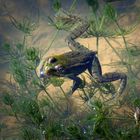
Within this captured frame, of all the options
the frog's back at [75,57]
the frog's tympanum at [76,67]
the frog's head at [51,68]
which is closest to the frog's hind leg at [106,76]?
the frog's tympanum at [76,67]

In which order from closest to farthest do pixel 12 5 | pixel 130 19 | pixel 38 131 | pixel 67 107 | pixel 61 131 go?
pixel 61 131 < pixel 38 131 < pixel 67 107 < pixel 130 19 < pixel 12 5

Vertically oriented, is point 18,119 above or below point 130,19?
below

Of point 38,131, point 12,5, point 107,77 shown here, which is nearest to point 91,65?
point 107,77

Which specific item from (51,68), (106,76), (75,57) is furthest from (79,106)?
(51,68)

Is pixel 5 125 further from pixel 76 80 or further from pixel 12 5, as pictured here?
pixel 12 5

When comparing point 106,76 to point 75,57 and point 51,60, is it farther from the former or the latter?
point 51,60

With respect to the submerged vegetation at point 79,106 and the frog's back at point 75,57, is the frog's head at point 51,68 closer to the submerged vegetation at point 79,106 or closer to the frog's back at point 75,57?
the frog's back at point 75,57
